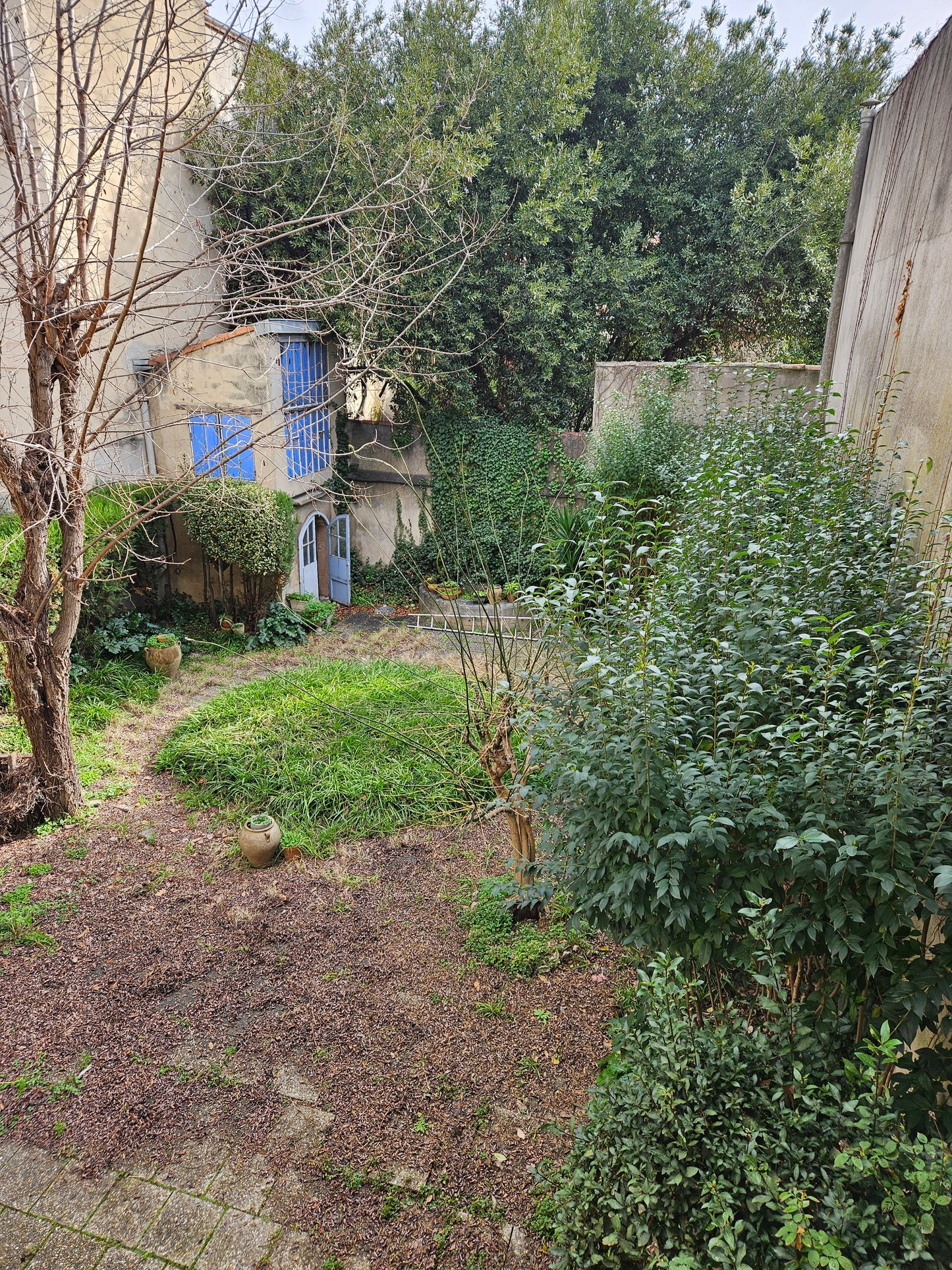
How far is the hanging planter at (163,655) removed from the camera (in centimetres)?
764

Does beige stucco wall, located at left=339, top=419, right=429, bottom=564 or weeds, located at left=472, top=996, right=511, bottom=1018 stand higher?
beige stucco wall, located at left=339, top=419, right=429, bottom=564

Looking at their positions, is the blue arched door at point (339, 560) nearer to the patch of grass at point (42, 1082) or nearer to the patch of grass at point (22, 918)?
the patch of grass at point (22, 918)

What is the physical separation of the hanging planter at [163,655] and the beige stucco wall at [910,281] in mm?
6386

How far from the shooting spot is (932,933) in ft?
7.76

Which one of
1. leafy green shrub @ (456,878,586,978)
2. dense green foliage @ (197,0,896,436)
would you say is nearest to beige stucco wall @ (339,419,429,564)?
dense green foliage @ (197,0,896,436)

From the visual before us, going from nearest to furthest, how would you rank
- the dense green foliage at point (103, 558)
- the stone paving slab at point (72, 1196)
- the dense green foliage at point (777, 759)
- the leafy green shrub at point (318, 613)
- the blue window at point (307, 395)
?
the dense green foliage at point (777, 759), the stone paving slab at point (72, 1196), the dense green foliage at point (103, 558), the blue window at point (307, 395), the leafy green shrub at point (318, 613)

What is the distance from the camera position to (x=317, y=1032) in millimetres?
3471

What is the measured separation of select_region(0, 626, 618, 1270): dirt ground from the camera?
2.73m

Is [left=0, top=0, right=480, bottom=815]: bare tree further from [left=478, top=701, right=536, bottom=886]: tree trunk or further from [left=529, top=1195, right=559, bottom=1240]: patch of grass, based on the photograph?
[left=529, top=1195, right=559, bottom=1240]: patch of grass

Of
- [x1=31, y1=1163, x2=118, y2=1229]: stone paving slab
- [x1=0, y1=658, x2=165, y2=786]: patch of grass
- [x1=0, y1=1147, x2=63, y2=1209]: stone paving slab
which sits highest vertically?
[x1=31, y1=1163, x2=118, y2=1229]: stone paving slab

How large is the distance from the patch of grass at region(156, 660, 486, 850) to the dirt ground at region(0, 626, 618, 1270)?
34cm

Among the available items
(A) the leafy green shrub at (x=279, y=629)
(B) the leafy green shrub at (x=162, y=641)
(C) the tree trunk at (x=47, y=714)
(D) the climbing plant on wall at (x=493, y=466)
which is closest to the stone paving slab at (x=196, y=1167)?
(C) the tree trunk at (x=47, y=714)

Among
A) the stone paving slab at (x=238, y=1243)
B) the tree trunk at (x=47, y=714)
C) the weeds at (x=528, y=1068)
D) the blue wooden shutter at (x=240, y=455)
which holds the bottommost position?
the weeds at (x=528, y=1068)

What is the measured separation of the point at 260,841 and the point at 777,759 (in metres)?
3.50
